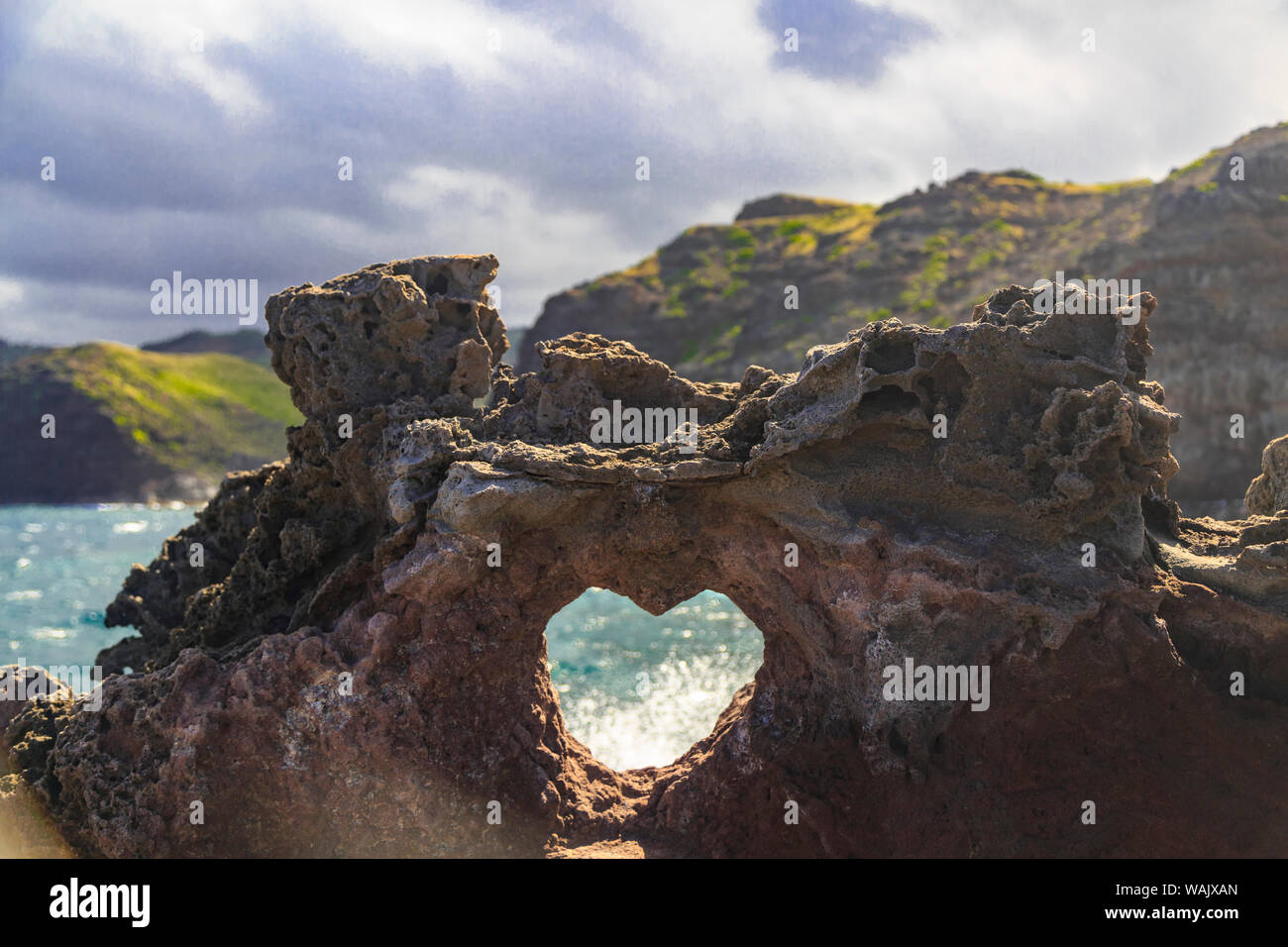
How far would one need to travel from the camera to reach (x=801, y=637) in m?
8.41

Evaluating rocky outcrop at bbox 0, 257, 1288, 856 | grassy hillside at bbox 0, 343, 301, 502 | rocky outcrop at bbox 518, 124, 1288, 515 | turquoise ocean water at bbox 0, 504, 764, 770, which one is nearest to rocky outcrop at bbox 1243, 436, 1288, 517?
rocky outcrop at bbox 0, 257, 1288, 856

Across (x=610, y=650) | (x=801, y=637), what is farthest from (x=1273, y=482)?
(x=610, y=650)

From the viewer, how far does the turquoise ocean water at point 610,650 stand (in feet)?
56.3

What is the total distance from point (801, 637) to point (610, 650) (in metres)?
16.3

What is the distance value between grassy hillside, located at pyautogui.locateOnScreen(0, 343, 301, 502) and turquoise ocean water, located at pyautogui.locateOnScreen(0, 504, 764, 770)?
150 ft

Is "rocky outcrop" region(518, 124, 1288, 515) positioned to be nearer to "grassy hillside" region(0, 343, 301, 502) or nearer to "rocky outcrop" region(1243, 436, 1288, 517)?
"rocky outcrop" region(1243, 436, 1288, 517)

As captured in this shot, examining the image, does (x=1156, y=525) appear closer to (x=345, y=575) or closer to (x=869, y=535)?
(x=869, y=535)

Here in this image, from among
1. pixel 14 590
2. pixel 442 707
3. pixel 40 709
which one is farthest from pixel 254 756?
pixel 14 590

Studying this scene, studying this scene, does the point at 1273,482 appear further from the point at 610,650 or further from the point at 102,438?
the point at 102,438

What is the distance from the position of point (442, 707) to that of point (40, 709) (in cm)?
400

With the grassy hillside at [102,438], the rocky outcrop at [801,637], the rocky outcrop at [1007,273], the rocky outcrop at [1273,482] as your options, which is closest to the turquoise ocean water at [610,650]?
the rocky outcrop at [801,637]

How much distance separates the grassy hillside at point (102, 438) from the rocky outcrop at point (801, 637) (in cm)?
9129

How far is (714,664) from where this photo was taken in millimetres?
22000

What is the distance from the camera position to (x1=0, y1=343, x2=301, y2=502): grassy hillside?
90.1m
